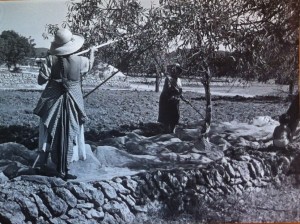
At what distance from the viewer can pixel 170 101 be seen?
10.0 ft

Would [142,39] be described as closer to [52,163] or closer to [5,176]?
[52,163]

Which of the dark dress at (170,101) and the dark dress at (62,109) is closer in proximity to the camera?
the dark dress at (62,109)

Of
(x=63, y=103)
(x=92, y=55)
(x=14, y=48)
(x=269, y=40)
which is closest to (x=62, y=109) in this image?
(x=63, y=103)

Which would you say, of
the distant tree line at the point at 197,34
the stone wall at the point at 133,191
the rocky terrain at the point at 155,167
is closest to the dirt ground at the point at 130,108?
the rocky terrain at the point at 155,167

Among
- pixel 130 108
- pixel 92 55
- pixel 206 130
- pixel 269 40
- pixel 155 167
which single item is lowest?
pixel 155 167

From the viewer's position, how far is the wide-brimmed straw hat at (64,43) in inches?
115

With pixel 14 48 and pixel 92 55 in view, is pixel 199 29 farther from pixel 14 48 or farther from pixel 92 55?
pixel 14 48

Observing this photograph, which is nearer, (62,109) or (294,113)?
(62,109)

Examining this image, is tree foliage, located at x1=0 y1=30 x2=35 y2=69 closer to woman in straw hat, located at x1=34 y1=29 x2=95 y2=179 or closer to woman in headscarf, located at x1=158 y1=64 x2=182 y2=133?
woman in straw hat, located at x1=34 y1=29 x2=95 y2=179

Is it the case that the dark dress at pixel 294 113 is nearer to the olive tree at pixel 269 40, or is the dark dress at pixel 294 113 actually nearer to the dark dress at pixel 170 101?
the olive tree at pixel 269 40

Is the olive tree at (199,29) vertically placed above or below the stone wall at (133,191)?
above

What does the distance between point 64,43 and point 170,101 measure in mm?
757

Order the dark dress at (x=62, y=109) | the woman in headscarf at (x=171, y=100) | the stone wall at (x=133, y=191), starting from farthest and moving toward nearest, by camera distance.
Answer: the woman in headscarf at (x=171, y=100)
the dark dress at (x=62, y=109)
the stone wall at (x=133, y=191)

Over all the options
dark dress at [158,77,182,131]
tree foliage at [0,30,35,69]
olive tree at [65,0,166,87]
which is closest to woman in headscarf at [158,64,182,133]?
dark dress at [158,77,182,131]
